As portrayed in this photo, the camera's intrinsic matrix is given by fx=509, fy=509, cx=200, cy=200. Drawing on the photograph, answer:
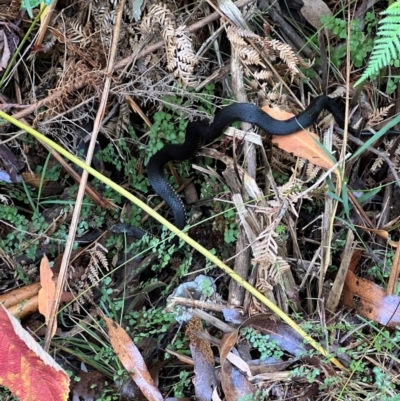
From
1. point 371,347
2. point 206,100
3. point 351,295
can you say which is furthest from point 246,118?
point 371,347

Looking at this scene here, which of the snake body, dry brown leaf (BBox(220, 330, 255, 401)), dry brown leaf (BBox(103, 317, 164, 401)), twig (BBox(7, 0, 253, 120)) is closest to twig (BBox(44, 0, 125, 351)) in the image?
twig (BBox(7, 0, 253, 120))

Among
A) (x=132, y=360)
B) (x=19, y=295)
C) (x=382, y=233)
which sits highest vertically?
(x=382, y=233)

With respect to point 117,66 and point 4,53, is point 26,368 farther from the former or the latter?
point 4,53

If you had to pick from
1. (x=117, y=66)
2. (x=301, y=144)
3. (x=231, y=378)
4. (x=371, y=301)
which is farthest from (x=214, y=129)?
(x=231, y=378)

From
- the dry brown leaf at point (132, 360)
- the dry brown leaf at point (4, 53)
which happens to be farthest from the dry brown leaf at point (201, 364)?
the dry brown leaf at point (4, 53)

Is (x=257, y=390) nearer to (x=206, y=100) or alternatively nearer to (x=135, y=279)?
(x=135, y=279)

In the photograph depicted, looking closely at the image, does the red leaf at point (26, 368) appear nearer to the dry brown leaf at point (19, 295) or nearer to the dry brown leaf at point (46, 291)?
the dry brown leaf at point (46, 291)
